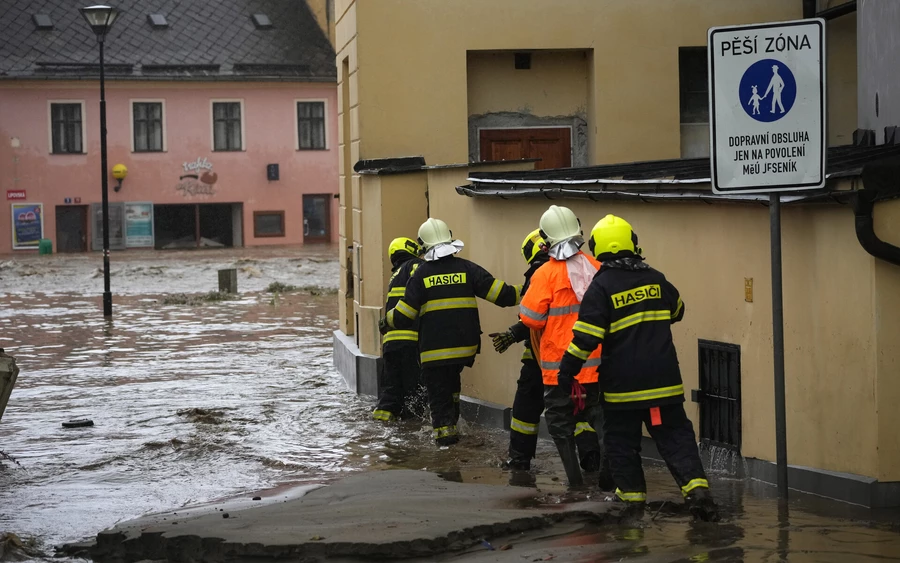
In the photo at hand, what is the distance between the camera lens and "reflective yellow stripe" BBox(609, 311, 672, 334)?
7.41 m

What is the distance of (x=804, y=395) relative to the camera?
312 inches

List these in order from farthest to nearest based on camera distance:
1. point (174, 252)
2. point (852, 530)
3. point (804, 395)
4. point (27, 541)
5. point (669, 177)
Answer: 1. point (174, 252)
2. point (669, 177)
3. point (804, 395)
4. point (27, 541)
5. point (852, 530)

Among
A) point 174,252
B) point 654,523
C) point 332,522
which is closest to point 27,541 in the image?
point 332,522

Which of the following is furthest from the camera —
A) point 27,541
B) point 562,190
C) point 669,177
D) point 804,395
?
point 562,190

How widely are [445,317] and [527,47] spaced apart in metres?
5.51

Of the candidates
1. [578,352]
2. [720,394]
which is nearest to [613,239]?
[578,352]

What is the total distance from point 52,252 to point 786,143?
4273 cm

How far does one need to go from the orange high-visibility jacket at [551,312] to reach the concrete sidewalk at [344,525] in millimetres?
962

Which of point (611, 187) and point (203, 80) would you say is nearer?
point (611, 187)

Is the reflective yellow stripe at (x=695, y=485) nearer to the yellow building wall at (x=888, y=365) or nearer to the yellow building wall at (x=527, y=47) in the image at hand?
the yellow building wall at (x=888, y=365)

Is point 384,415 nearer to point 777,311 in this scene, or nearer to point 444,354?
point 444,354

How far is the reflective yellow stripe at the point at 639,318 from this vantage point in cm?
741

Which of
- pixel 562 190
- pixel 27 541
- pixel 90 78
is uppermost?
pixel 90 78

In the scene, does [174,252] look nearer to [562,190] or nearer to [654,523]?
[562,190]
